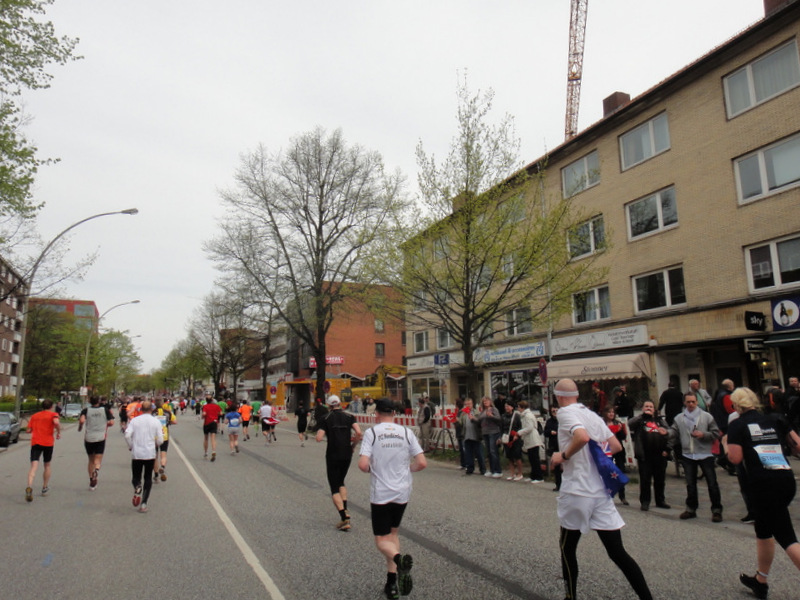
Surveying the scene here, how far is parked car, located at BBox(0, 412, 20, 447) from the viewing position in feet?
74.2

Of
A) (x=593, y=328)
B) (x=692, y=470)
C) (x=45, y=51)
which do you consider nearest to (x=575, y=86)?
(x=593, y=328)

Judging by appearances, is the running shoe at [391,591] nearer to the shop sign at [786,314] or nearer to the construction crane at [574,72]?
the shop sign at [786,314]

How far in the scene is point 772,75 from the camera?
1772 cm

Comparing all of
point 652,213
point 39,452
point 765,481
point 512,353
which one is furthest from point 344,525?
point 512,353

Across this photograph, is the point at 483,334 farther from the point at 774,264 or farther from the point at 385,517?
the point at 385,517

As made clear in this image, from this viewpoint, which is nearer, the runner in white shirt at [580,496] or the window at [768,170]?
the runner in white shirt at [580,496]

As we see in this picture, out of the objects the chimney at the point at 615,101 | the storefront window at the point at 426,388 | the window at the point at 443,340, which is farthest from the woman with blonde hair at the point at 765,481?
the storefront window at the point at 426,388

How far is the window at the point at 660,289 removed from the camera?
67.1ft

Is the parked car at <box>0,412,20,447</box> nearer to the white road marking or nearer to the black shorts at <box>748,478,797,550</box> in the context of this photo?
the white road marking

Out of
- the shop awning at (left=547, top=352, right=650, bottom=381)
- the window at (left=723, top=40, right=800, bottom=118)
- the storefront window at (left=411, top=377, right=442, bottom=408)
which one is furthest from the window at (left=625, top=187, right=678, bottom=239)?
the storefront window at (left=411, top=377, right=442, bottom=408)

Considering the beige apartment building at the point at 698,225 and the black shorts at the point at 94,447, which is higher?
the beige apartment building at the point at 698,225

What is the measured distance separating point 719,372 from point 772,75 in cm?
953

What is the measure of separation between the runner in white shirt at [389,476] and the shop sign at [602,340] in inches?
717

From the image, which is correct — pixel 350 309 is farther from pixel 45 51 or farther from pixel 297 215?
pixel 45 51
